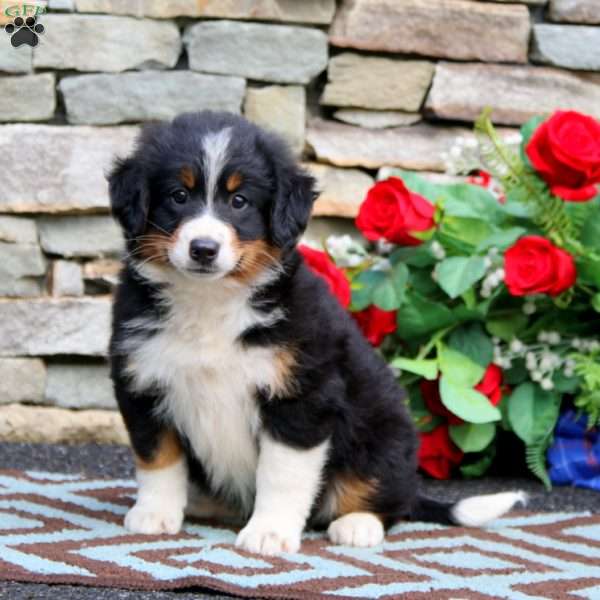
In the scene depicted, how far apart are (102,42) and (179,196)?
2071 millimetres

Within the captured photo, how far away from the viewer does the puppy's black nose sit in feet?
10.9

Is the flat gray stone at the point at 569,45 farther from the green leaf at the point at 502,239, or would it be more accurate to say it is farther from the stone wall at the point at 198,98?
the green leaf at the point at 502,239

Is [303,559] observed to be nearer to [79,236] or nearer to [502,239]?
[502,239]

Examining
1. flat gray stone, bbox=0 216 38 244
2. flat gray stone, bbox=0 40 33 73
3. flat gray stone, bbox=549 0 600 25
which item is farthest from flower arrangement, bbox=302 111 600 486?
flat gray stone, bbox=0 40 33 73

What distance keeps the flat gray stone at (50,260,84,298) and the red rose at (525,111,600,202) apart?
79.8 inches

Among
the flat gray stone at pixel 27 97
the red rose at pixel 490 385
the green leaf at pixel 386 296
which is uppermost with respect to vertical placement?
the flat gray stone at pixel 27 97

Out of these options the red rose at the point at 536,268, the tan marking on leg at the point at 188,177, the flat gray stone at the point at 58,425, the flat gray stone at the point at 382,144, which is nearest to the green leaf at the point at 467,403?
the red rose at the point at 536,268

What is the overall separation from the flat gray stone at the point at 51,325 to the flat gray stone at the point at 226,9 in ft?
4.15

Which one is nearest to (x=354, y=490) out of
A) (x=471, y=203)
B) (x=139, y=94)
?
(x=471, y=203)

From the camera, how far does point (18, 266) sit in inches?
210

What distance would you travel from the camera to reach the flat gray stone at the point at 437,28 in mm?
5477

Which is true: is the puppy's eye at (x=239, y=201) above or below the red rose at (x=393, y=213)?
above

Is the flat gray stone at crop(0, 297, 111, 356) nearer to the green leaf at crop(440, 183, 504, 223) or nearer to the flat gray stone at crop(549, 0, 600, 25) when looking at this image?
the green leaf at crop(440, 183, 504, 223)

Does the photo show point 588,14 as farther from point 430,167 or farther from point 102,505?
point 102,505
